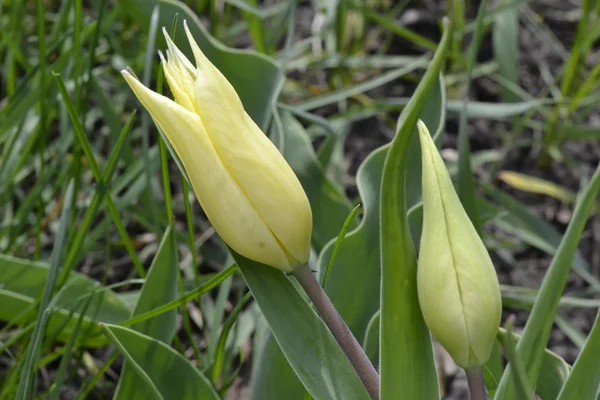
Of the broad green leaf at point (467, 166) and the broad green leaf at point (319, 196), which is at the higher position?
the broad green leaf at point (467, 166)

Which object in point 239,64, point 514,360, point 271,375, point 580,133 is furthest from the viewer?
point 580,133

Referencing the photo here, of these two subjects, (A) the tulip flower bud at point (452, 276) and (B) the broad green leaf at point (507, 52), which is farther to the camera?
(B) the broad green leaf at point (507, 52)

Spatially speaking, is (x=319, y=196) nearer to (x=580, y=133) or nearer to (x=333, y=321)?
(x=333, y=321)

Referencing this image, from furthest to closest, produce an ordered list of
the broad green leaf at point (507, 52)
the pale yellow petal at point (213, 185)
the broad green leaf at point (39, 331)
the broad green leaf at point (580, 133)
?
the broad green leaf at point (507, 52), the broad green leaf at point (580, 133), the broad green leaf at point (39, 331), the pale yellow petal at point (213, 185)

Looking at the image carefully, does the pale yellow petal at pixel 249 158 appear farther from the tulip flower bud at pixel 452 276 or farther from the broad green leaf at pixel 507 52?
the broad green leaf at pixel 507 52

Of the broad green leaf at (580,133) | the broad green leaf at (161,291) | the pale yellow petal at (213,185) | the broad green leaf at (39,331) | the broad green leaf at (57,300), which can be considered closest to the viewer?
the pale yellow petal at (213,185)

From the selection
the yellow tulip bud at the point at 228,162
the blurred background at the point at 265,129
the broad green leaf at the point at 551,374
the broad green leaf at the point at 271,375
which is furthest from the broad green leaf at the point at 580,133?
the yellow tulip bud at the point at 228,162

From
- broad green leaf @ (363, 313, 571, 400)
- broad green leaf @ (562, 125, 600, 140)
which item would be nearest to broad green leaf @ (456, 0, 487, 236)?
broad green leaf @ (363, 313, 571, 400)

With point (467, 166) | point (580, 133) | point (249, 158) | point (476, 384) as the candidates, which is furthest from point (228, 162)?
point (580, 133)
